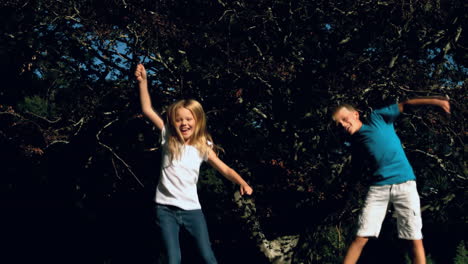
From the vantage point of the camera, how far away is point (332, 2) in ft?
19.7

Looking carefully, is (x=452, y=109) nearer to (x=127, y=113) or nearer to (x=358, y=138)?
(x=358, y=138)

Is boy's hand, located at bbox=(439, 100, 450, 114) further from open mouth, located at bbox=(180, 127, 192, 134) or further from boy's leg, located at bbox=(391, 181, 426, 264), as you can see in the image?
open mouth, located at bbox=(180, 127, 192, 134)

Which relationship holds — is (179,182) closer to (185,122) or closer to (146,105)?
(185,122)

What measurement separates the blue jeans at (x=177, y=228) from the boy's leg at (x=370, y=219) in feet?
4.57

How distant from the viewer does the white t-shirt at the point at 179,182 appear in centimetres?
289

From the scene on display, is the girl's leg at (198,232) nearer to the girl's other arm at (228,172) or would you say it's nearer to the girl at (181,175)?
the girl at (181,175)

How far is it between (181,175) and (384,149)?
181 centimetres

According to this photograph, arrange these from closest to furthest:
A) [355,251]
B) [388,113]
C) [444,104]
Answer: [444,104], [355,251], [388,113]

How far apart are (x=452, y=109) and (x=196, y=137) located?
441 cm

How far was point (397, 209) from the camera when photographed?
3.74 metres

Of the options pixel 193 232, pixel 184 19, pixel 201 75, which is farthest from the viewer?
Result: pixel 184 19

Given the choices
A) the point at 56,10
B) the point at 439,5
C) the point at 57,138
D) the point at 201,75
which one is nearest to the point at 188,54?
the point at 201,75

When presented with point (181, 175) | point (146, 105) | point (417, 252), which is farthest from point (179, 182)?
point (417, 252)

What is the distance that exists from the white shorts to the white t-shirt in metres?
1.58
